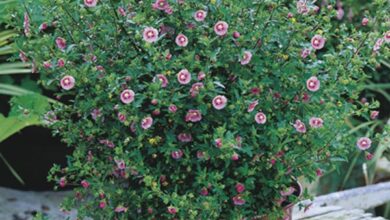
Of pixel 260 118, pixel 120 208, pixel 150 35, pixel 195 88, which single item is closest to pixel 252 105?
pixel 260 118

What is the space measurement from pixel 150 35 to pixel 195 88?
Answer: 15 centimetres

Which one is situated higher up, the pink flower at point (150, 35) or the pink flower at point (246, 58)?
the pink flower at point (150, 35)

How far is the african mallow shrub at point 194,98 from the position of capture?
6.01ft

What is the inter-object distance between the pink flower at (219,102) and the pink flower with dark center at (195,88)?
0.04 m

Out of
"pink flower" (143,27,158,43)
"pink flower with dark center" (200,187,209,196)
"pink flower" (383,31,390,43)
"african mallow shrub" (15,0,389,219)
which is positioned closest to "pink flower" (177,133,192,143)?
"african mallow shrub" (15,0,389,219)

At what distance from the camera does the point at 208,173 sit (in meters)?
1.86

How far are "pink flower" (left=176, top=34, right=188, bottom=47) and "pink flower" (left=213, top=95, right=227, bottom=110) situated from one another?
0.14 m

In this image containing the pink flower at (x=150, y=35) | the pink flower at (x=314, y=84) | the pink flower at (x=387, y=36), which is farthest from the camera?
the pink flower at (x=387, y=36)

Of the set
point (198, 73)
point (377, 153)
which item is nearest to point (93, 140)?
point (198, 73)

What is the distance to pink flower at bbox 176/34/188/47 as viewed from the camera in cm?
183

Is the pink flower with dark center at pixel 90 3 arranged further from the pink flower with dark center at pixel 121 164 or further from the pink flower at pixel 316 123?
the pink flower at pixel 316 123

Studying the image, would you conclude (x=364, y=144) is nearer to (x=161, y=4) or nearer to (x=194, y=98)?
(x=194, y=98)

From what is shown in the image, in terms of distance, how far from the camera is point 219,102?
1807 mm

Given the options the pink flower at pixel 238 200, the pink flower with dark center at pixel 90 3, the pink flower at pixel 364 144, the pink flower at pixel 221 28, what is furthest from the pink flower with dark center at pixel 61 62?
the pink flower at pixel 364 144
